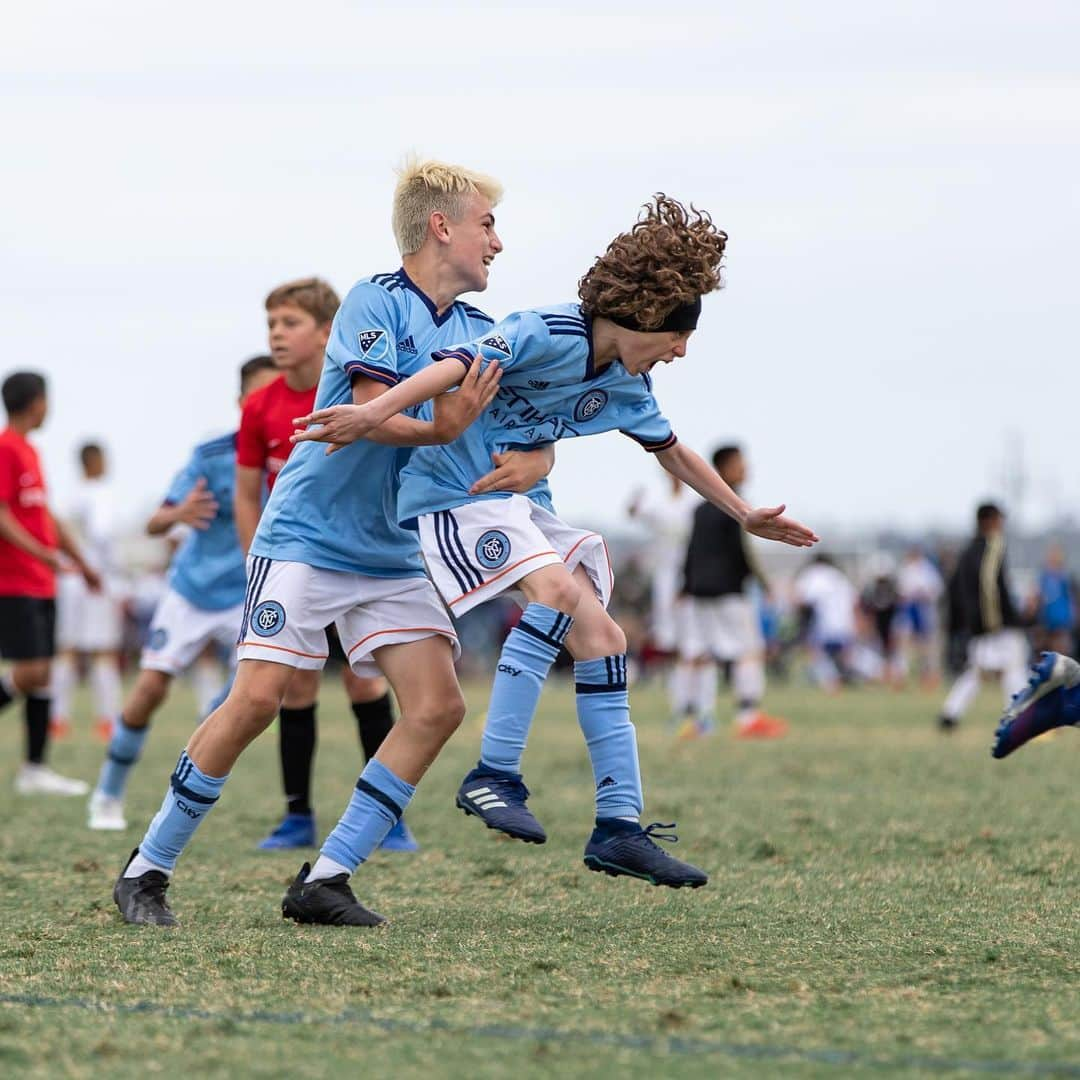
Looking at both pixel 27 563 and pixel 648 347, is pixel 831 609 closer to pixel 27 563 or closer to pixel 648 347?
pixel 27 563

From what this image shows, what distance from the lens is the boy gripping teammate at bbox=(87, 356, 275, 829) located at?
336 inches

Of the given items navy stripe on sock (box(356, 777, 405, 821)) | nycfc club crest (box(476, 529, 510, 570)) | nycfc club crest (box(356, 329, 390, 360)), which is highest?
nycfc club crest (box(356, 329, 390, 360))

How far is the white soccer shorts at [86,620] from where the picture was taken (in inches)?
642

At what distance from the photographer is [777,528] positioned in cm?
579

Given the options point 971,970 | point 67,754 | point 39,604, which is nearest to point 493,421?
point 971,970

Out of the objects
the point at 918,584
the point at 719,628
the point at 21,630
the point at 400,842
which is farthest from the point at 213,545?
the point at 918,584

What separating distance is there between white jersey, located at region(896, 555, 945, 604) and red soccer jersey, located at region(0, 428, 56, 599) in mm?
24156

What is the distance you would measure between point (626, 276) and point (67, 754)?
10298mm

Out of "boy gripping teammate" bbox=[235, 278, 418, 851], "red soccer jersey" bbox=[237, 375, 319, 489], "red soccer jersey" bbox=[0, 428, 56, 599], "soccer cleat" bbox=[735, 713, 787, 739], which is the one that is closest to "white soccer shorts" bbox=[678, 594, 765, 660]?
"soccer cleat" bbox=[735, 713, 787, 739]

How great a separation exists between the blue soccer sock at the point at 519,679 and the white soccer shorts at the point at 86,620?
1046 cm

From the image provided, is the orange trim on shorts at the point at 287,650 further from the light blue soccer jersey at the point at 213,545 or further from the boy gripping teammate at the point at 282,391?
the light blue soccer jersey at the point at 213,545

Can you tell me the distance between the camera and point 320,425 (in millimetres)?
4922

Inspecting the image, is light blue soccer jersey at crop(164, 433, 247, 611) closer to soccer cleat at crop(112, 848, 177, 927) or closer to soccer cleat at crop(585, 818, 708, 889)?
→ soccer cleat at crop(112, 848, 177, 927)

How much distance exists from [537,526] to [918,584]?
29.0 m
